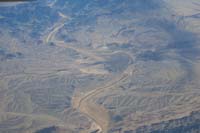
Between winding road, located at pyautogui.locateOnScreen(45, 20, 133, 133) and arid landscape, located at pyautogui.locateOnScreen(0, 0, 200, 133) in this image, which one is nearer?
winding road, located at pyautogui.locateOnScreen(45, 20, 133, 133)

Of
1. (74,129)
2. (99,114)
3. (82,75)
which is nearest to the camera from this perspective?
(74,129)

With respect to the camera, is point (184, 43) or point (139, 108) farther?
point (184, 43)

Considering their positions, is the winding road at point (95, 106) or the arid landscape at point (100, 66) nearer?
the winding road at point (95, 106)

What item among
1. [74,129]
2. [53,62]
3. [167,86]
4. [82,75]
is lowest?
[74,129]

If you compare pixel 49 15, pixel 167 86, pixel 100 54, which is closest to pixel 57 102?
pixel 167 86

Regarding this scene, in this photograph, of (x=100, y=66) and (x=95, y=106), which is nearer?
(x=95, y=106)

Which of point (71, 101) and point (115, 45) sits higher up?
point (115, 45)

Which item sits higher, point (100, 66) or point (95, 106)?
point (100, 66)

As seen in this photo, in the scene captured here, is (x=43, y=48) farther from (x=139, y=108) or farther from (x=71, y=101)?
(x=139, y=108)
